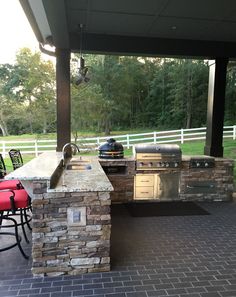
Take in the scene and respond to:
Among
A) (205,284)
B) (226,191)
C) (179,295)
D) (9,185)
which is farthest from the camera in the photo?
(226,191)

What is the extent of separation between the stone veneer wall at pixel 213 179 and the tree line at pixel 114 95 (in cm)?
345

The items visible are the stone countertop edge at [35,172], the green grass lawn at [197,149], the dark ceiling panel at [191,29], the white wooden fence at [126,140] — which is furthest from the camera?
the green grass lawn at [197,149]

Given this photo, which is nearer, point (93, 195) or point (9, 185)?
point (93, 195)

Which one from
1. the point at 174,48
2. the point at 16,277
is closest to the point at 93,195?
the point at 16,277

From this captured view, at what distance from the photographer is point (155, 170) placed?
4.65 m

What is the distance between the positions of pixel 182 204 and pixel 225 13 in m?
2.98

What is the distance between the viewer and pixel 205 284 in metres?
2.29

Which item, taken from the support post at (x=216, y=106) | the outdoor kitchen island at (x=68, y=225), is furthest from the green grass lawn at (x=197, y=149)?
the outdoor kitchen island at (x=68, y=225)

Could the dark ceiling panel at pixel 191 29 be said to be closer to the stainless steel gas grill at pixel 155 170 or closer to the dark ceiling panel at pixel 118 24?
the dark ceiling panel at pixel 118 24

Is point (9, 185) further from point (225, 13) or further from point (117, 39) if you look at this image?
point (225, 13)

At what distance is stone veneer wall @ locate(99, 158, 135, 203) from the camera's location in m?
4.61

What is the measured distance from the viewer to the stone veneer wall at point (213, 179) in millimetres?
4797

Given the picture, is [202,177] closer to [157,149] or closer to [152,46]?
[157,149]

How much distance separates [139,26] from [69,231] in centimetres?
310
